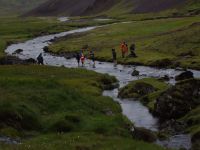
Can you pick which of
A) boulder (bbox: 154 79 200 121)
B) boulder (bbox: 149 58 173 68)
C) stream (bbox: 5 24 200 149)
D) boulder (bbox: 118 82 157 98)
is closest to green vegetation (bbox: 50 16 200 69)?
boulder (bbox: 149 58 173 68)

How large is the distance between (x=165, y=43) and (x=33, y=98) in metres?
73.8

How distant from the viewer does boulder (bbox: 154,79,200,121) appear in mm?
50938

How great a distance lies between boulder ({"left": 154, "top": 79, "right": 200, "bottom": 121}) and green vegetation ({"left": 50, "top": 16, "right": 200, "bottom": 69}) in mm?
33891

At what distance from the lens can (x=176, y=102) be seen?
168ft

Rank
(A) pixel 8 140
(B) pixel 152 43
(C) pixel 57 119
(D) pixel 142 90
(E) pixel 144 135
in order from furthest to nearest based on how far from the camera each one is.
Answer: (B) pixel 152 43 → (D) pixel 142 90 → (C) pixel 57 119 → (E) pixel 144 135 → (A) pixel 8 140

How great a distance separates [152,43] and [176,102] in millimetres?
71836

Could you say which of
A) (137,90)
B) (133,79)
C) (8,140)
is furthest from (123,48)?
(8,140)

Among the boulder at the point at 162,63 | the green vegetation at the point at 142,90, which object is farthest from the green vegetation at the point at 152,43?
the green vegetation at the point at 142,90

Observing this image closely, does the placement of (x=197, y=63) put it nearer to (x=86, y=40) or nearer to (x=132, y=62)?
(x=132, y=62)

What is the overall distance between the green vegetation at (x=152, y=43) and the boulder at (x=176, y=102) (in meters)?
33.9

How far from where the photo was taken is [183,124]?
153 ft

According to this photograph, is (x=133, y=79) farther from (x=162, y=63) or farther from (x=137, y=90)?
(x=162, y=63)

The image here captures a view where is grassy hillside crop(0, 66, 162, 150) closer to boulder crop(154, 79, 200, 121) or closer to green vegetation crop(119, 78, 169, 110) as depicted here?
boulder crop(154, 79, 200, 121)

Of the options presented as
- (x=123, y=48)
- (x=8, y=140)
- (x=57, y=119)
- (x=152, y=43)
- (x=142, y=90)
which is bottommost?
(x=142, y=90)
